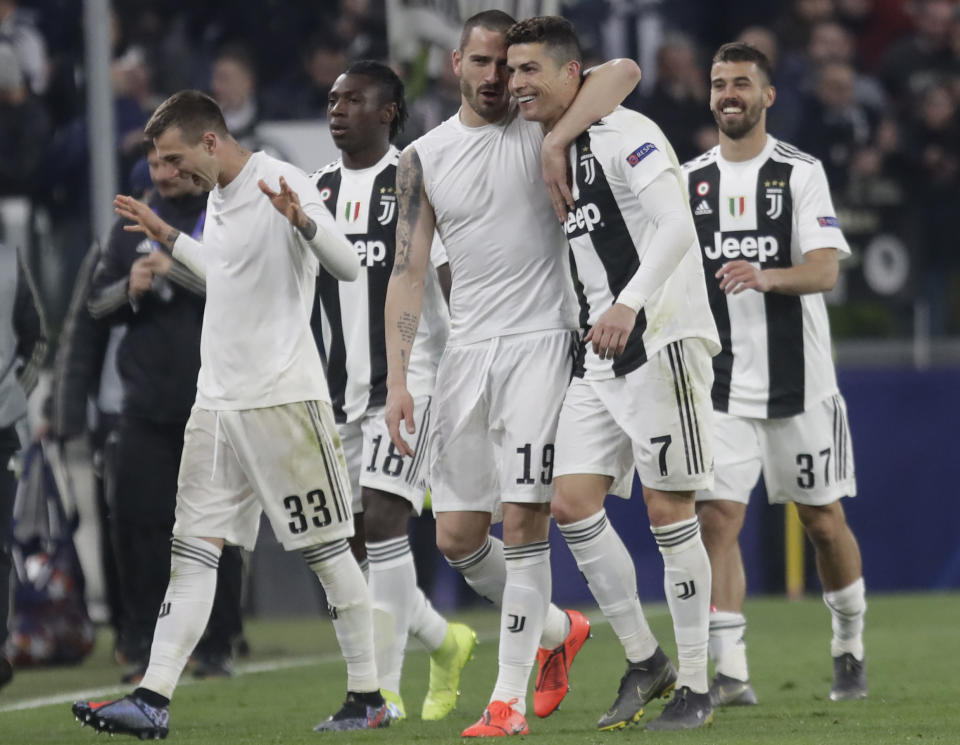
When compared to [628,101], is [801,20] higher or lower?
higher

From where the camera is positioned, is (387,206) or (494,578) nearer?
(494,578)

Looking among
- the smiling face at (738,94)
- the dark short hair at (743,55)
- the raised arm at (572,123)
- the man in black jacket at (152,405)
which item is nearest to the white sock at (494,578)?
the raised arm at (572,123)

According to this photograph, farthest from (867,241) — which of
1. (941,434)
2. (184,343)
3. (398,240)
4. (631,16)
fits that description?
(398,240)

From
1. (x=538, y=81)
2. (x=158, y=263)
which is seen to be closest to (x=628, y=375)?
(x=538, y=81)

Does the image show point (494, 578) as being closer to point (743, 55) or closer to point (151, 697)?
A: point (151, 697)

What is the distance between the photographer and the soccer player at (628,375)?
18.3ft

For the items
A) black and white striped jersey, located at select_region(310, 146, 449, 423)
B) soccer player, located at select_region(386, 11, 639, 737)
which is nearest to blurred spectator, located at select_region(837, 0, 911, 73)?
black and white striped jersey, located at select_region(310, 146, 449, 423)

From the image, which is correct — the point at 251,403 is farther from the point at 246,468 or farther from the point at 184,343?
the point at 184,343

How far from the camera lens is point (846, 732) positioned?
17.7 ft

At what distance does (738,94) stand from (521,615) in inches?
92.3

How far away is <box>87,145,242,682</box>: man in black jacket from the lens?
8.12 m

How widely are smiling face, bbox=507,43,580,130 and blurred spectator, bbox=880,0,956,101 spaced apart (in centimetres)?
947

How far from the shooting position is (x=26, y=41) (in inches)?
502

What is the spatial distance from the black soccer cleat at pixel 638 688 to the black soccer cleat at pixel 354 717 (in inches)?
28.5
